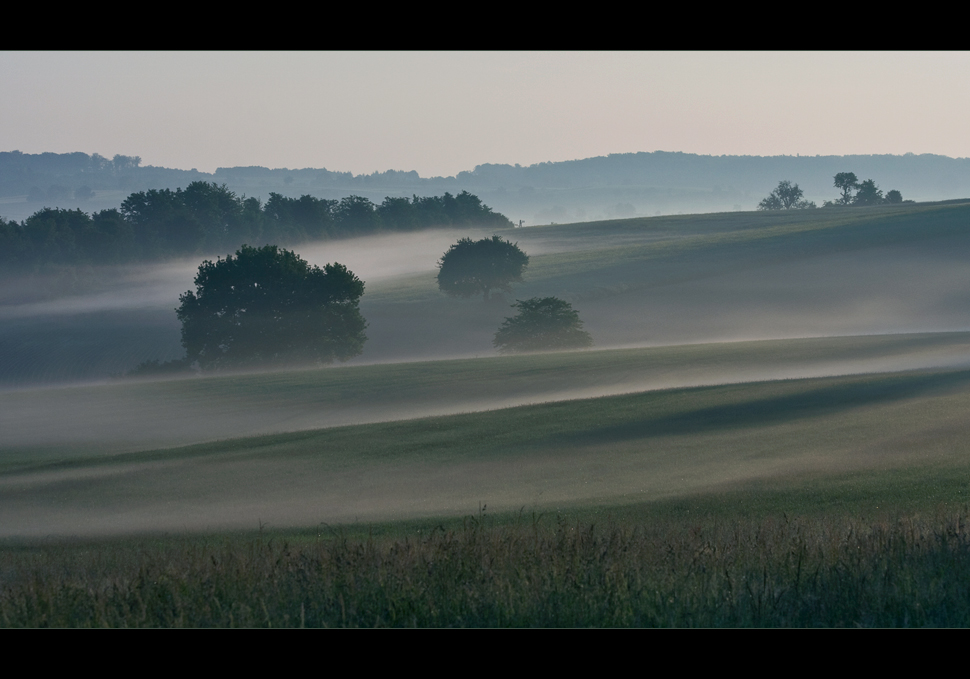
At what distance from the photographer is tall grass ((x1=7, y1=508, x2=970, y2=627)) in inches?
199

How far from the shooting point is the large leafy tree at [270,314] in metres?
57.8

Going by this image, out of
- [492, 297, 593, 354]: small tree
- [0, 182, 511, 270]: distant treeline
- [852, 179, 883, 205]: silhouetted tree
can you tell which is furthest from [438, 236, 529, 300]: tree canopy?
[852, 179, 883, 205]: silhouetted tree

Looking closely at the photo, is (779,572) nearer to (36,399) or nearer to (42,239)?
(36,399)

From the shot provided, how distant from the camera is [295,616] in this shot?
5355 mm

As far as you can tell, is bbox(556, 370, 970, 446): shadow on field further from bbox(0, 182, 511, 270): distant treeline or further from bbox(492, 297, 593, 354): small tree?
bbox(0, 182, 511, 270): distant treeline

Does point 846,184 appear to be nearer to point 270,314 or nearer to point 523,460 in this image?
point 270,314

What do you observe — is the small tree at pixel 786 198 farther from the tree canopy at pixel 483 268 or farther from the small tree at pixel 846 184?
the tree canopy at pixel 483 268

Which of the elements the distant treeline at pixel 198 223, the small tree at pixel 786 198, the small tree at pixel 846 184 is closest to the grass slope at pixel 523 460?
the distant treeline at pixel 198 223

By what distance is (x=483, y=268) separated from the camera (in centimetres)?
7300

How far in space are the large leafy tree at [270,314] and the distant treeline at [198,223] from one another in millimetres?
39475

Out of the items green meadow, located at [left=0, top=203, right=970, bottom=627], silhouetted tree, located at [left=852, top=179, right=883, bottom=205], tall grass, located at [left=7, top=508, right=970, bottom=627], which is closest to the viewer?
tall grass, located at [left=7, top=508, right=970, bottom=627]

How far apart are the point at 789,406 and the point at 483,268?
52.8 metres

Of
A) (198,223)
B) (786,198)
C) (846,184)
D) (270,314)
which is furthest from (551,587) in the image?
(786,198)

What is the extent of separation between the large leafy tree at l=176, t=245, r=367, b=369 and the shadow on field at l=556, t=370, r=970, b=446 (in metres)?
37.4
